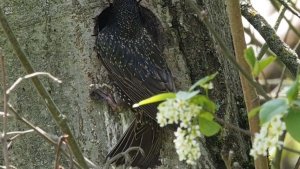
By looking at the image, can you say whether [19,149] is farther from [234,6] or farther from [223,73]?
[234,6]

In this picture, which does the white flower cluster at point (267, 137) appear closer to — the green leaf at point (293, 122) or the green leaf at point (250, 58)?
the green leaf at point (293, 122)

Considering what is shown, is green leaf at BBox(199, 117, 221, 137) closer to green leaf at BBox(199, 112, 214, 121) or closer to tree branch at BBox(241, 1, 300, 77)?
green leaf at BBox(199, 112, 214, 121)

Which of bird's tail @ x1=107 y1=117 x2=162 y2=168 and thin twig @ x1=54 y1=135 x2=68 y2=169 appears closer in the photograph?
thin twig @ x1=54 y1=135 x2=68 y2=169

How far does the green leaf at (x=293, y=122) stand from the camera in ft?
5.93

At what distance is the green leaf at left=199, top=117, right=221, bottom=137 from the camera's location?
2000 millimetres

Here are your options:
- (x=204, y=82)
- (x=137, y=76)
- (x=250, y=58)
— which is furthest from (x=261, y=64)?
(x=137, y=76)

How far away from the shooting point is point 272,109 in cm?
173

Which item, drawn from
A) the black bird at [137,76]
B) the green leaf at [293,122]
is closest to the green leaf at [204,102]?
the green leaf at [293,122]

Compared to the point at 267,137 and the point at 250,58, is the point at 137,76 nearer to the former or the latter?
the point at 250,58

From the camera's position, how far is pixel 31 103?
12.3ft

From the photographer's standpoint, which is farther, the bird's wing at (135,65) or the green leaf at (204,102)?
the bird's wing at (135,65)

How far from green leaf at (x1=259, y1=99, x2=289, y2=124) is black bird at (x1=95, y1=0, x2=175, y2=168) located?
1.83 metres

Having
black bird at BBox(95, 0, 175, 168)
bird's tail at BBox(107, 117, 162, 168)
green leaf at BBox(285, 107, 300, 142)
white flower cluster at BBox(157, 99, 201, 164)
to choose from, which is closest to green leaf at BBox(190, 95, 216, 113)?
white flower cluster at BBox(157, 99, 201, 164)

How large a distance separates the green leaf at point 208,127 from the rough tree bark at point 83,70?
5.53ft
